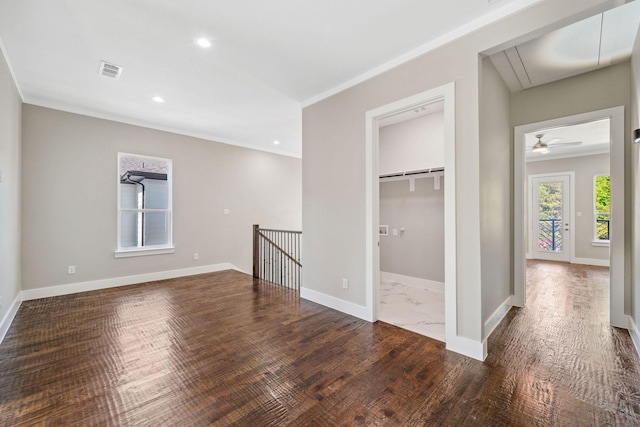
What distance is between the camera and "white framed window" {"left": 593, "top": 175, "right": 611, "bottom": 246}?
21.3 ft

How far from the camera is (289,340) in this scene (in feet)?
8.61

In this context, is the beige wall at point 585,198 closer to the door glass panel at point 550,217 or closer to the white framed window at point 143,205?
the door glass panel at point 550,217

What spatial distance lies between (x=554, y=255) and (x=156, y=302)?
915cm

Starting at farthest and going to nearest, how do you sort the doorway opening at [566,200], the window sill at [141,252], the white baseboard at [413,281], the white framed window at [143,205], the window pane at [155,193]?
the window pane at [155,193], the white framed window at [143,205], the window sill at [141,252], the white baseboard at [413,281], the doorway opening at [566,200]

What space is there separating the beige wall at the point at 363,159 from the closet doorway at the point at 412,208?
1.03m

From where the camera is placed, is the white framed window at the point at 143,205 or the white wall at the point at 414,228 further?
the white framed window at the point at 143,205

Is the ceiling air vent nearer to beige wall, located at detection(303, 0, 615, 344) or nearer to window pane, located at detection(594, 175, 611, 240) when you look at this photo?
beige wall, located at detection(303, 0, 615, 344)

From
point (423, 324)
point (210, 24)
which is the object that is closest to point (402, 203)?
point (423, 324)

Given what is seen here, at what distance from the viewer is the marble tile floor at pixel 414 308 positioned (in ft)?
9.62

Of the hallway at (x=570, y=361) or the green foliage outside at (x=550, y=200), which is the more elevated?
the green foliage outside at (x=550, y=200)

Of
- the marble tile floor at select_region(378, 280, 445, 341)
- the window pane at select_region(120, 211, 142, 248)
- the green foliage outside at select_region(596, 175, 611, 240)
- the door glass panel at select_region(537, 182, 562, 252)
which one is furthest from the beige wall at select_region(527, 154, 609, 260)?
the window pane at select_region(120, 211, 142, 248)

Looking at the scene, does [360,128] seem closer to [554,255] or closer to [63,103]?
[63,103]

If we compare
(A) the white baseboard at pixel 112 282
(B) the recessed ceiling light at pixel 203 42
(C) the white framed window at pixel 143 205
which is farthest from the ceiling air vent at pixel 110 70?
(A) the white baseboard at pixel 112 282

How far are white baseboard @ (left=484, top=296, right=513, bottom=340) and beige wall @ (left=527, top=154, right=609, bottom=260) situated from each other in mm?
→ 5148
